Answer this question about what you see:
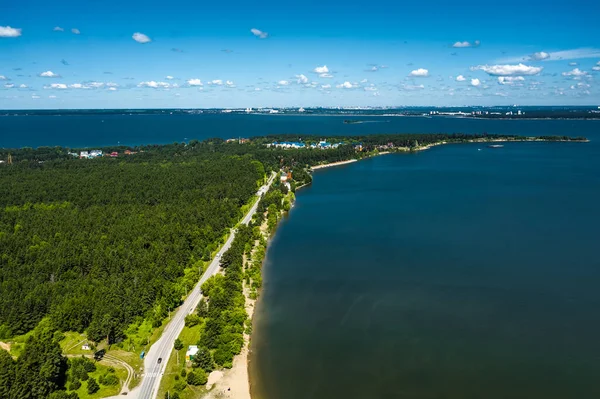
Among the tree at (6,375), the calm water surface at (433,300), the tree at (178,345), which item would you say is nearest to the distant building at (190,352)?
the tree at (178,345)

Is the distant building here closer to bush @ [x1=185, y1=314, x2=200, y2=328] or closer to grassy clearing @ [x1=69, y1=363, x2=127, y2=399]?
bush @ [x1=185, y1=314, x2=200, y2=328]

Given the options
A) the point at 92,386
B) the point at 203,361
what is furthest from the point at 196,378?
the point at 92,386

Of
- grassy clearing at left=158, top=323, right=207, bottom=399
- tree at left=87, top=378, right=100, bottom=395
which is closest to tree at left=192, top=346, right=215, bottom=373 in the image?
grassy clearing at left=158, top=323, right=207, bottom=399

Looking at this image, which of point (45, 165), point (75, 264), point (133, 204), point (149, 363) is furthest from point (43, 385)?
point (45, 165)

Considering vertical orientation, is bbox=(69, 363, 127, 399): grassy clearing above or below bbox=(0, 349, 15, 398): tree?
below

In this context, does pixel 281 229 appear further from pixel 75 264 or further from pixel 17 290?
pixel 17 290

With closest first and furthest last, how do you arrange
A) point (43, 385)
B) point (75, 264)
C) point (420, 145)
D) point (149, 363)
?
point (43, 385) → point (149, 363) → point (75, 264) → point (420, 145)
